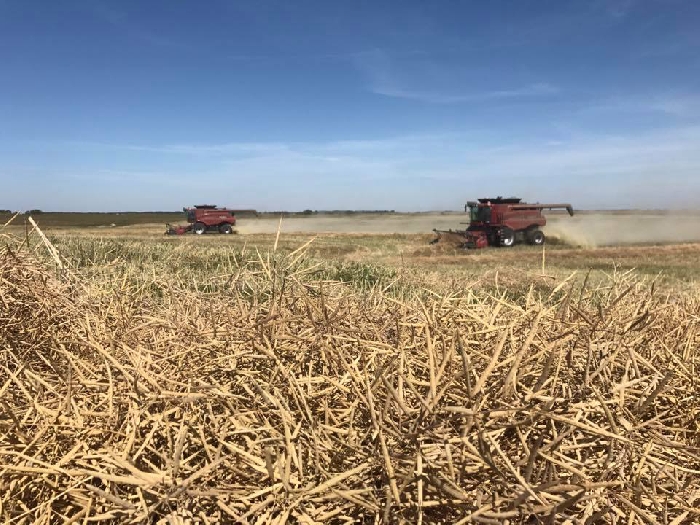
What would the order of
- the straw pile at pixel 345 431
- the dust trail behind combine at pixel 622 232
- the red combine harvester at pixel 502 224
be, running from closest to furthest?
the straw pile at pixel 345 431, the red combine harvester at pixel 502 224, the dust trail behind combine at pixel 622 232

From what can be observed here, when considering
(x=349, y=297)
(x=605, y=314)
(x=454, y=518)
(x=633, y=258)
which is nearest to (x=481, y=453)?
(x=454, y=518)

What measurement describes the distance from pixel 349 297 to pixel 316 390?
838mm

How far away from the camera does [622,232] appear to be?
3256 cm

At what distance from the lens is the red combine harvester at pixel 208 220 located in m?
35.6

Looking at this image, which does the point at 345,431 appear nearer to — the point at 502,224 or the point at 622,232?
the point at 502,224

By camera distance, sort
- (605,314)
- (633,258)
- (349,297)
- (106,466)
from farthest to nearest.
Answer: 1. (633,258)
2. (349,297)
3. (605,314)
4. (106,466)

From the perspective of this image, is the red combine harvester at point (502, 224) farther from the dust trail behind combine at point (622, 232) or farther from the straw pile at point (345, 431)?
the straw pile at point (345, 431)

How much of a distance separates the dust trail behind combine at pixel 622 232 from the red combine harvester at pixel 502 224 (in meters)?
2.42

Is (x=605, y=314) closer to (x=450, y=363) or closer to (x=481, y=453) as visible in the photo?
(x=450, y=363)

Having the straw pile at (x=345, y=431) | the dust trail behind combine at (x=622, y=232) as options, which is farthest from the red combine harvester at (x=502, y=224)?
the straw pile at (x=345, y=431)

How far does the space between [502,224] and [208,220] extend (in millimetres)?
20893

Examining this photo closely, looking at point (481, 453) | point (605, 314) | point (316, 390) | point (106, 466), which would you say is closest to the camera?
point (481, 453)

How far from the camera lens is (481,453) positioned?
103 centimetres

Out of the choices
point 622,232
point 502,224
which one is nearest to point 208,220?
point 502,224
